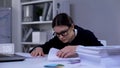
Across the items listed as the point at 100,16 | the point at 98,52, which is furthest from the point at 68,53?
the point at 100,16

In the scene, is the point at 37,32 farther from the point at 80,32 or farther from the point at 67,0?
the point at 80,32

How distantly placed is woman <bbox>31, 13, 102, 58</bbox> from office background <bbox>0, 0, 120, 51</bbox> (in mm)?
900

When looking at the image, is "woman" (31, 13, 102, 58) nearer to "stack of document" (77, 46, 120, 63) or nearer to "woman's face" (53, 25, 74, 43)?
"woman's face" (53, 25, 74, 43)

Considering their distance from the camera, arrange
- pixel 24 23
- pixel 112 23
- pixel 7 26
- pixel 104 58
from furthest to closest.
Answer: pixel 7 26
pixel 24 23
pixel 112 23
pixel 104 58

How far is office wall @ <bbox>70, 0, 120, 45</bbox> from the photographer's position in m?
2.89

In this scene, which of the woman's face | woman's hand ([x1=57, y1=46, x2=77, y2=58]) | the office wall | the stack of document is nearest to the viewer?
the stack of document

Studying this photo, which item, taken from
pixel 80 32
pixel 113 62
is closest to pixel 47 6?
pixel 80 32

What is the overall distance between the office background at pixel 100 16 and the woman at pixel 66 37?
0.90 m

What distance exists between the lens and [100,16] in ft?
10.1

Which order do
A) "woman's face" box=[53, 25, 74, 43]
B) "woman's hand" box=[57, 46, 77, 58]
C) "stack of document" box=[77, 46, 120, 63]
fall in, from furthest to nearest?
"woman's face" box=[53, 25, 74, 43]
"woman's hand" box=[57, 46, 77, 58]
"stack of document" box=[77, 46, 120, 63]

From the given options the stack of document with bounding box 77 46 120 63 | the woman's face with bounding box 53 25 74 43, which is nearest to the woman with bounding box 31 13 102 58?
the woman's face with bounding box 53 25 74 43

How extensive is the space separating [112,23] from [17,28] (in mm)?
1677

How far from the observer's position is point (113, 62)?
3.10ft

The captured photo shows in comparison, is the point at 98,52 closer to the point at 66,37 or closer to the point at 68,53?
the point at 68,53
